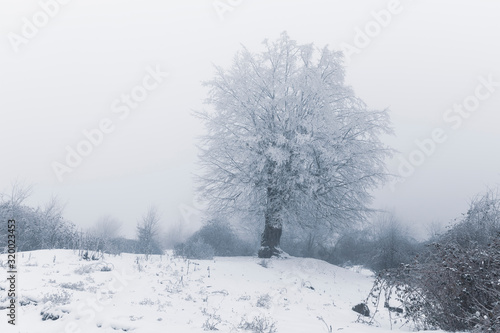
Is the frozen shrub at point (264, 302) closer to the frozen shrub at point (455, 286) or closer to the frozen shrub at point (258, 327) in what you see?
the frozen shrub at point (258, 327)

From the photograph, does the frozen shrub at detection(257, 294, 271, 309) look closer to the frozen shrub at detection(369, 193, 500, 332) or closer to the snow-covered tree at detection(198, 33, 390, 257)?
the frozen shrub at detection(369, 193, 500, 332)

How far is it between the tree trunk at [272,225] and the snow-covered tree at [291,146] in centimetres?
4

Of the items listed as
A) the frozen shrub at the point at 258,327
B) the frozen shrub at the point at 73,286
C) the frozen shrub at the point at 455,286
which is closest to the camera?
the frozen shrub at the point at 455,286

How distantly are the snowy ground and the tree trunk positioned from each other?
3187mm

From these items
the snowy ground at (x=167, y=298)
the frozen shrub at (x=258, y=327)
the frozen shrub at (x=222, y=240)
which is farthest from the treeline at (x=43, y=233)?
the frozen shrub at (x=222, y=240)

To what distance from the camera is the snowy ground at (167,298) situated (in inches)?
206

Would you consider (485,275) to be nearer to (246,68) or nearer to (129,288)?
(129,288)

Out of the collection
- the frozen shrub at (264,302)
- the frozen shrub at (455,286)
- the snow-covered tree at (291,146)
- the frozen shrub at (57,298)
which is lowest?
the frozen shrub at (264,302)

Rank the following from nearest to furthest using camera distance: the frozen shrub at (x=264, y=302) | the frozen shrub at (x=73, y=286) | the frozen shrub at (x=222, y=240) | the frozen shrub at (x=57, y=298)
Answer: the frozen shrub at (x=57, y=298) < the frozen shrub at (x=73, y=286) < the frozen shrub at (x=264, y=302) < the frozen shrub at (x=222, y=240)

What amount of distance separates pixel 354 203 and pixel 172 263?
8.14m

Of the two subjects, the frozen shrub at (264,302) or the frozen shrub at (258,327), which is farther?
the frozen shrub at (264,302)

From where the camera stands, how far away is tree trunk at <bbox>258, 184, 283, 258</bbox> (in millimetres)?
15023

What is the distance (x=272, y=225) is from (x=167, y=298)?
862cm

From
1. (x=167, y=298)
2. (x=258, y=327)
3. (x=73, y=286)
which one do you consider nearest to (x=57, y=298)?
(x=73, y=286)
